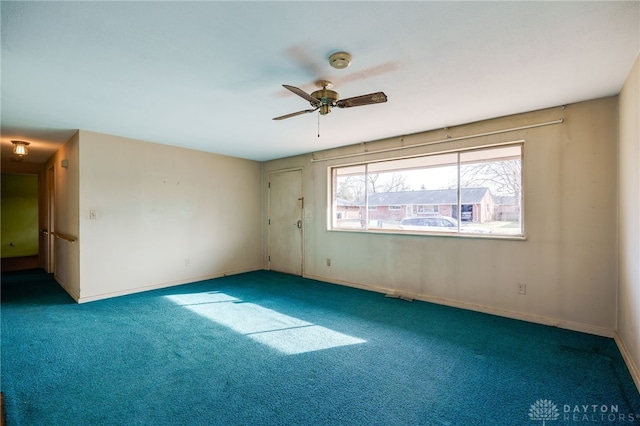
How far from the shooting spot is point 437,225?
4211 mm

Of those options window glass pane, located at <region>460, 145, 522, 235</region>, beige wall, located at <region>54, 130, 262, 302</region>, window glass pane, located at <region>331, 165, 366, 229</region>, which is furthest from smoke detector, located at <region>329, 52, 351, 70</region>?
beige wall, located at <region>54, 130, 262, 302</region>

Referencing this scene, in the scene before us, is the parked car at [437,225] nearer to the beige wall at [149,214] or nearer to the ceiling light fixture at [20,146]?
the beige wall at [149,214]

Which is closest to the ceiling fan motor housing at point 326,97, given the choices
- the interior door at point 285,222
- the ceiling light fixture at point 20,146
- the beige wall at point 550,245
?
the beige wall at point 550,245

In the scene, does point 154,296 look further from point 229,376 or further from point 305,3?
point 305,3

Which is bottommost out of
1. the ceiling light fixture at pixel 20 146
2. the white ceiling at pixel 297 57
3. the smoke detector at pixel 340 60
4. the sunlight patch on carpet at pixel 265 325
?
the sunlight patch on carpet at pixel 265 325

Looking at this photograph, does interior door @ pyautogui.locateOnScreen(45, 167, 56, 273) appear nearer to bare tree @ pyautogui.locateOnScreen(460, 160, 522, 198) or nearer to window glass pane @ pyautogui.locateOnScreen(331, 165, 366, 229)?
window glass pane @ pyautogui.locateOnScreen(331, 165, 366, 229)

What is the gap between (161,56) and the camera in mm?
2166

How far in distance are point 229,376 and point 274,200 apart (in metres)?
4.38

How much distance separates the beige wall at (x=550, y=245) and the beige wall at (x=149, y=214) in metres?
3.54

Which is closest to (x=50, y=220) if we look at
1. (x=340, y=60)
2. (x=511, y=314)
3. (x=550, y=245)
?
(x=340, y=60)

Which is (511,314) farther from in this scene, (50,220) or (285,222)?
(50,220)

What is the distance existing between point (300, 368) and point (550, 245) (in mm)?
2995

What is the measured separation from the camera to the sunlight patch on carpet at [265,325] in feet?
9.34

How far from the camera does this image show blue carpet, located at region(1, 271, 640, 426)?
187 centimetres
